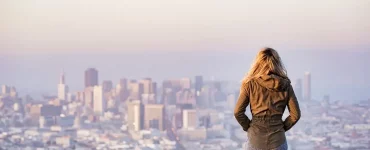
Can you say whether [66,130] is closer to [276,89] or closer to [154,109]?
[154,109]

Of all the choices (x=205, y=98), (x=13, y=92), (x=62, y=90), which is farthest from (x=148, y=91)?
(x=13, y=92)

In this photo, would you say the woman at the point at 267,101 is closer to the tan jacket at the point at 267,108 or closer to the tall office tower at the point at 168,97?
the tan jacket at the point at 267,108

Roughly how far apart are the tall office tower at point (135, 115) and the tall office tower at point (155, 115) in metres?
0.07

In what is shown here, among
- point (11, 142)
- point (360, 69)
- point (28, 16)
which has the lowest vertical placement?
point (11, 142)

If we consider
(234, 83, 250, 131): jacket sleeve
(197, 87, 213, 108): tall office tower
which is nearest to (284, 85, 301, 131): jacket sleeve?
(234, 83, 250, 131): jacket sleeve

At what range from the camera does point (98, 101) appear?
9047mm

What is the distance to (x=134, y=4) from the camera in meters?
7.94

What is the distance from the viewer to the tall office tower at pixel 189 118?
8836 millimetres

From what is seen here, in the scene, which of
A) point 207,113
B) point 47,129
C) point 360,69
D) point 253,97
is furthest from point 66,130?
point 253,97

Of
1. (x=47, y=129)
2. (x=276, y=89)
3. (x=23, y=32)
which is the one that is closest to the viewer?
(x=276, y=89)

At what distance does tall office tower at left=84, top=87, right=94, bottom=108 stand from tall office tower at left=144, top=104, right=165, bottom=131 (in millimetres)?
614

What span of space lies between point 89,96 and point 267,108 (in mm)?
6515

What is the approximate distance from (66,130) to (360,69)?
3237mm

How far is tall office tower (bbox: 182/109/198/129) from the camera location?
8.84 m
